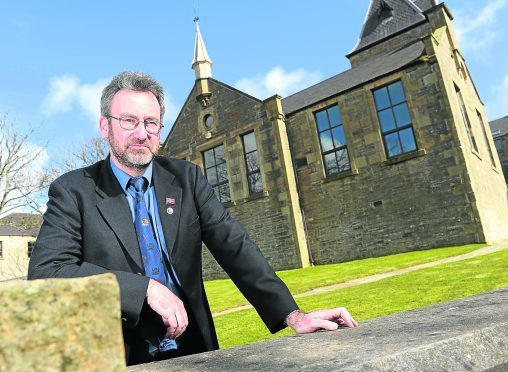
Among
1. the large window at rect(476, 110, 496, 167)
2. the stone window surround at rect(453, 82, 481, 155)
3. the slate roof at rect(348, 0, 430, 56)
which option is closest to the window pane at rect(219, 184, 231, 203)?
the stone window surround at rect(453, 82, 481, 155)

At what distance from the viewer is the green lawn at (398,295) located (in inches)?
239

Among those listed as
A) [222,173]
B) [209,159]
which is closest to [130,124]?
[222,173]

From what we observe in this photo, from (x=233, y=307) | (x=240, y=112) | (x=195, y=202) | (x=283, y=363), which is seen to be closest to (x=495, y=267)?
(x=233, y=307)

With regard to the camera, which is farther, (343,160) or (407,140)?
(343,160)

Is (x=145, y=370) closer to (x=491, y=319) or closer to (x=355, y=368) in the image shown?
→ (x=355, y=368)

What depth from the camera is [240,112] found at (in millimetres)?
20422

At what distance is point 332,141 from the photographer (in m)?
18.5

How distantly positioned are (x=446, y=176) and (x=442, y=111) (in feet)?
8.32

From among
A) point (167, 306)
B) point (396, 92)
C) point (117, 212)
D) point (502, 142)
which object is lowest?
point (167, 306)

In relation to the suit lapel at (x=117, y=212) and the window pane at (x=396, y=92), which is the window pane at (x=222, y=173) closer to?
the window pane at (x=396, y=92)

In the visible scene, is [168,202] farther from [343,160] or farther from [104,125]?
[343,160]

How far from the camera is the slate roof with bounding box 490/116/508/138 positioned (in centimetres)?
4983

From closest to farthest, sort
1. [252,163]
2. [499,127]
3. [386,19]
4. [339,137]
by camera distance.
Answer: [339,137] < [252,163] < [386,19] < [499,127]

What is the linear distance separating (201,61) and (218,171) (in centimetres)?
643
